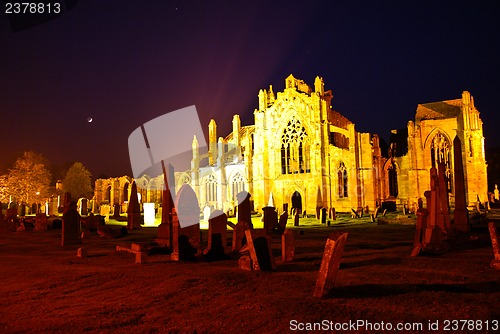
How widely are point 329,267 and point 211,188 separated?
38.9 metres

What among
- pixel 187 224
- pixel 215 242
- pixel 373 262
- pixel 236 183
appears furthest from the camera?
pixel 236 183

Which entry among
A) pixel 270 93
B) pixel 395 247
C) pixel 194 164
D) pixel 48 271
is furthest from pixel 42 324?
pixel 270 93

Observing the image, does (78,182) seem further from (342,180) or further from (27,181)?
(342,180)

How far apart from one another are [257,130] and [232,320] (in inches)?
1352

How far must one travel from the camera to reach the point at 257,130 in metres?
38.8

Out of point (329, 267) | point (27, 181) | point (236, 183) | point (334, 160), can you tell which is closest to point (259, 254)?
point (329, 267)

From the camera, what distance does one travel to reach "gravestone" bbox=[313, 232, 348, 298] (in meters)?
→ 5.95

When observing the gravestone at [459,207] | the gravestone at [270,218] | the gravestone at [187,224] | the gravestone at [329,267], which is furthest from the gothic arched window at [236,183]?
the gravestone at [329,267]

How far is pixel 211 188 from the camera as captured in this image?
4444 centimetres

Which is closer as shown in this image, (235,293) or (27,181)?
(235,293)

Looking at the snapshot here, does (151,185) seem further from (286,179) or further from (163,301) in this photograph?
(163,301)

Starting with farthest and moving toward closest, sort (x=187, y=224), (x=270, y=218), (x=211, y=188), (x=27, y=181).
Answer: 1. (x=27, y=181)
2. (x=211, y=188)
3. (x=270, y=218)
4. (x=187, y=224)

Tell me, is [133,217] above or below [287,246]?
above

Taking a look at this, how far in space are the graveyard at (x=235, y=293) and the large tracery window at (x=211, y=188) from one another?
1313 inches
